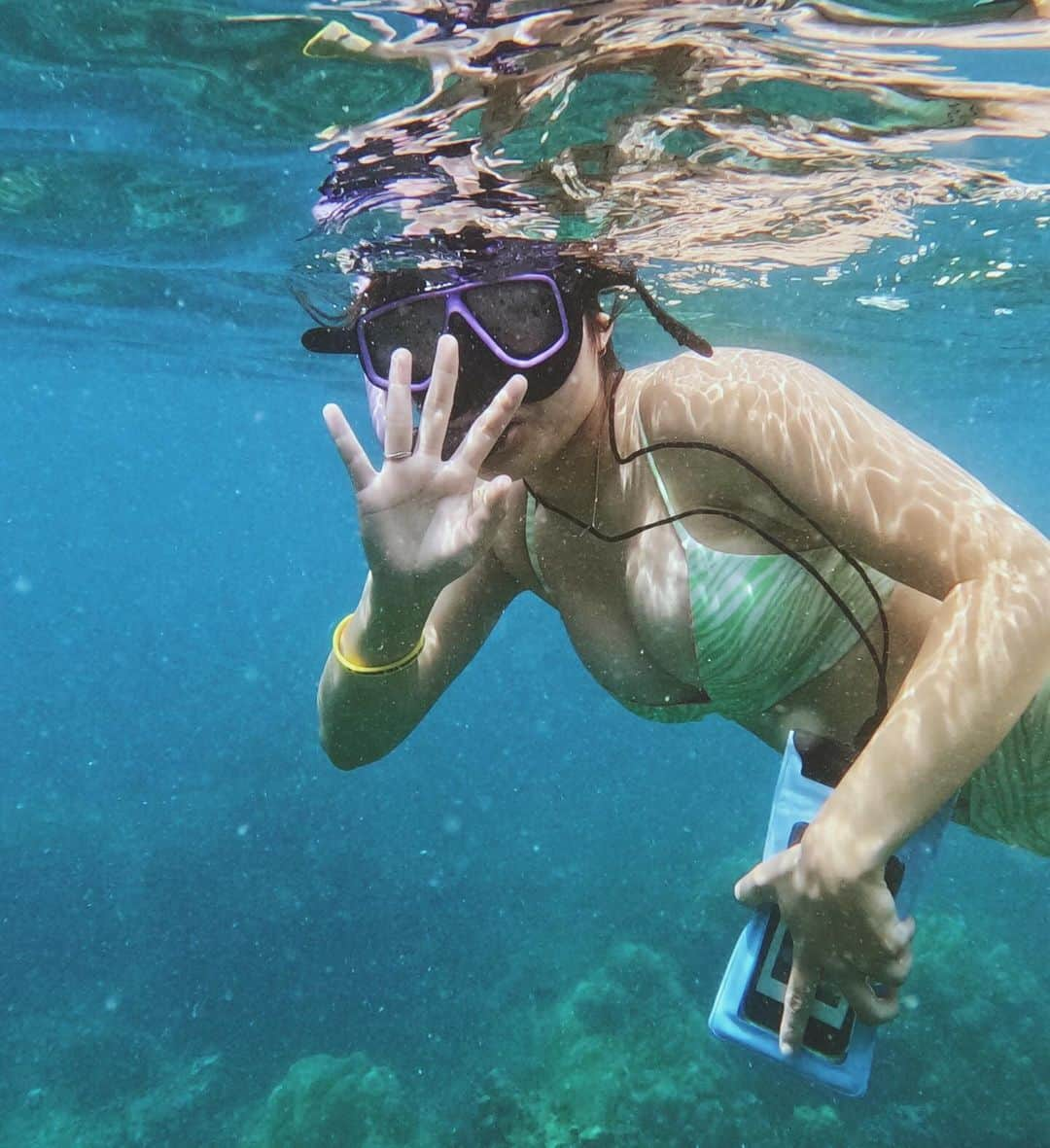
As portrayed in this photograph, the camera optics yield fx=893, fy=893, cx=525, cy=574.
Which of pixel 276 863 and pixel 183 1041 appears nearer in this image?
pixel 183 1041

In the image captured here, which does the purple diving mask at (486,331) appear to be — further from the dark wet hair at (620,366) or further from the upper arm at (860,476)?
the upper arm at (860,476)

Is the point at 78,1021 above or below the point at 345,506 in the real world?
above

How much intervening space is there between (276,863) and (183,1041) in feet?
16.4

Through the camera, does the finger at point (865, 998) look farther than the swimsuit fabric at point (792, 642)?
No

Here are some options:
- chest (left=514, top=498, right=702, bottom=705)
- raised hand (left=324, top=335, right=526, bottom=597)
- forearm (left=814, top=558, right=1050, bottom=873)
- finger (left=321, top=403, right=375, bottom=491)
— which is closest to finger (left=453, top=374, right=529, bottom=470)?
raised hand (left=324, top=335, right=526, bottom=597)

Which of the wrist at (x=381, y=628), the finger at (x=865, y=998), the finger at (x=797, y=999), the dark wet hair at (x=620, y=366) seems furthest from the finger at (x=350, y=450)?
the finger at (x=865, y=998)

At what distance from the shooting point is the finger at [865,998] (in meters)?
2.14

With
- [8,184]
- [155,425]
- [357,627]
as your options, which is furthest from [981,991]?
[155,425]

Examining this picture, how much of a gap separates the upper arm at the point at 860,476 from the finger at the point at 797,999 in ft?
3.34

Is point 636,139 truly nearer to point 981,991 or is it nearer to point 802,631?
point 802,631

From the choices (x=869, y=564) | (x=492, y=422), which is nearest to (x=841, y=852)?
(x=869, y=564)

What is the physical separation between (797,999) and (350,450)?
6.21 feet

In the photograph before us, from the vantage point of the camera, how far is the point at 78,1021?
545 inches

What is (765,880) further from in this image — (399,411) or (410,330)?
(410,330)
